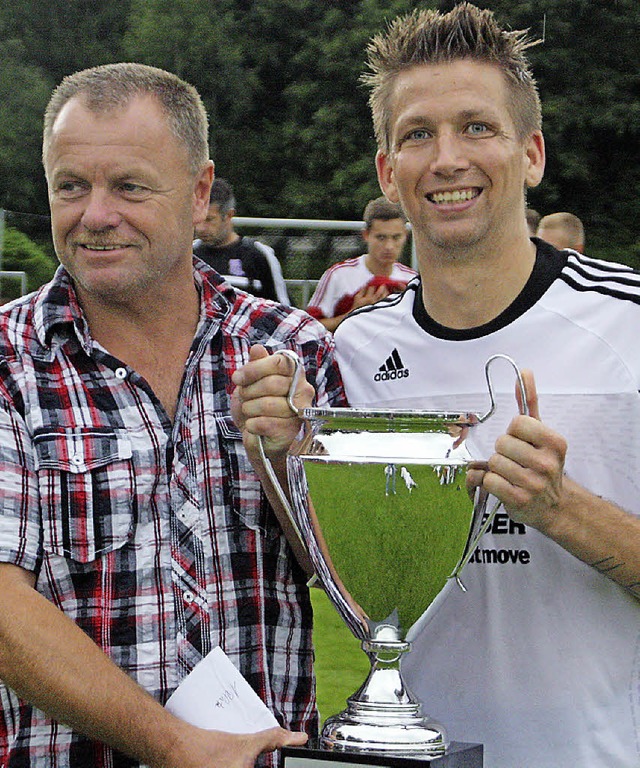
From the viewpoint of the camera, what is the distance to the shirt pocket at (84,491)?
2096 mm

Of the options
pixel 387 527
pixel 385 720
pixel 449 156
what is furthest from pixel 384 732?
pixel 449 156

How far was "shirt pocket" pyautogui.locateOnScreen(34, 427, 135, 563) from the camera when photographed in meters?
2.10

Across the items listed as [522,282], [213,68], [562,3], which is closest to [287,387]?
[522,282]

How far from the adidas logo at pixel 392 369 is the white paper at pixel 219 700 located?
0.62 m

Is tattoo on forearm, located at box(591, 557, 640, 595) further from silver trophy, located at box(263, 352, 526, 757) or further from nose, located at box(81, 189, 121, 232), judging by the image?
nose, located at box(81, 189, 121, 232)

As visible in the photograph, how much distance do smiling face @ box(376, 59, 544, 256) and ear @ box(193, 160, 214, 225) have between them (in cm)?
38

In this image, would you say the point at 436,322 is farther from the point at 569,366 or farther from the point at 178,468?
the point at 178,468

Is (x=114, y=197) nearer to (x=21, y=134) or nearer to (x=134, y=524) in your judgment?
(x=134, y=524)

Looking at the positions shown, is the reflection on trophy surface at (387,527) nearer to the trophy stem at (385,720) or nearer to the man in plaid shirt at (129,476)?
the trophy stem at (385,720)

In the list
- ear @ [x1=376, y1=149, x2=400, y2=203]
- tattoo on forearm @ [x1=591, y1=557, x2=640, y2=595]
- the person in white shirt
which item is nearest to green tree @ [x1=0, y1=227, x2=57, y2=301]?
the person in white shirt

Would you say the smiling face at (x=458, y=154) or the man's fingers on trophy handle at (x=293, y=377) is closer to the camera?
the man's fingers on trophy handle at (x=293, y=377)

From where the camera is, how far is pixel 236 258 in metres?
8.26

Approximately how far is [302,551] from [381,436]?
525mm

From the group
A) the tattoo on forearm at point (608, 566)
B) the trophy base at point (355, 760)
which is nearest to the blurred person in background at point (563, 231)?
the tattoo on forearm at point (608, 566)
